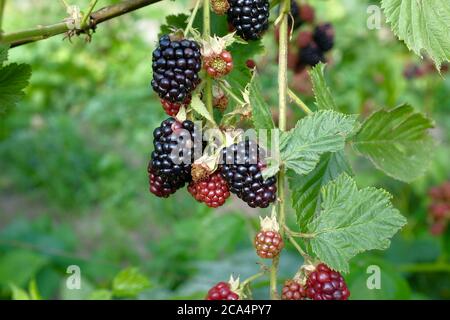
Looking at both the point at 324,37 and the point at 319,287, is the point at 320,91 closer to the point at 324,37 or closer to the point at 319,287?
the point at 319,287

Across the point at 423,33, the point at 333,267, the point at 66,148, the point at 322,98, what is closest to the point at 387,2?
the point at 423,33

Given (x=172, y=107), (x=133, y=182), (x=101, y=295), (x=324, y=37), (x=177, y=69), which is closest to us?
(x=177, y=69)

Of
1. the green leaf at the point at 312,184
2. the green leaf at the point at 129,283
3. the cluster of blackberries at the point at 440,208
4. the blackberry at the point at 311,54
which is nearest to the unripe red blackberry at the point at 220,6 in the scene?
the green leaf at the point at 312,184

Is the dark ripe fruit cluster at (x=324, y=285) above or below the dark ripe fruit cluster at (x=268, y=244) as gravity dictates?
below

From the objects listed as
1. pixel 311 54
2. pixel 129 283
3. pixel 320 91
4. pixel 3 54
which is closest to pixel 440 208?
pixel 311 54

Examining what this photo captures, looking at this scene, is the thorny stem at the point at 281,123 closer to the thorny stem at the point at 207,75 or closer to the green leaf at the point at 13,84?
the thorny stem at the point at 207,75

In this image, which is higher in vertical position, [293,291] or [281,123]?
[281,123]
